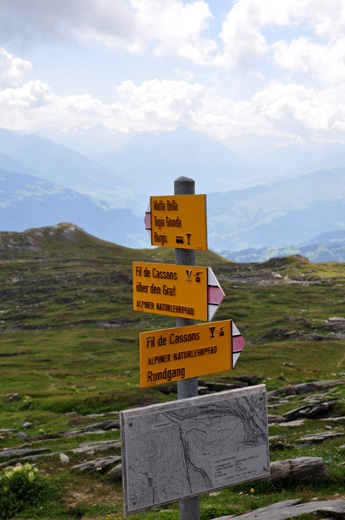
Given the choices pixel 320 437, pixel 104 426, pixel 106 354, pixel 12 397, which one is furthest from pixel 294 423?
pixel 106 354

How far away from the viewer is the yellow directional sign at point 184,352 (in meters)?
9.33

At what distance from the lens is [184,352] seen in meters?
9.65

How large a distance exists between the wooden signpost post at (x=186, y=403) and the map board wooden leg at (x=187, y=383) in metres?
0.02

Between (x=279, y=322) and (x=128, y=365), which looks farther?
(x=279, y=322)

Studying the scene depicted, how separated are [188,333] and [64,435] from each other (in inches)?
978

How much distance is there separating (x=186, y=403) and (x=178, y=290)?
7.67 ft

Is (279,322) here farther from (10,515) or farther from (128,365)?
(10,515)

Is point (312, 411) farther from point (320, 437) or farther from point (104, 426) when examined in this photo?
point (104, 426)

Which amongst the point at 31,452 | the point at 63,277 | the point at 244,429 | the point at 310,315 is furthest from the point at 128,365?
the point at 63,277

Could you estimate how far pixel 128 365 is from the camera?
74000 mm

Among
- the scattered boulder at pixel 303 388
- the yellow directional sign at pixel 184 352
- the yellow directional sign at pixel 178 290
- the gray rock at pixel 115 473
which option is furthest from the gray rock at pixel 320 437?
the scattered boulder at pixel 303 388


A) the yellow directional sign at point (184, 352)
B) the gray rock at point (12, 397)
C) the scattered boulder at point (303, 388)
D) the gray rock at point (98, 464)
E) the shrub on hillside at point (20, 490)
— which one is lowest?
the gray rock at point (12, 397)

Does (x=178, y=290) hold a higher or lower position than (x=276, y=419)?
higher

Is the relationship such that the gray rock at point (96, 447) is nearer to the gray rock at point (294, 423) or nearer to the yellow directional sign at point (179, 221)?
the gray rock at point (294, 423)
